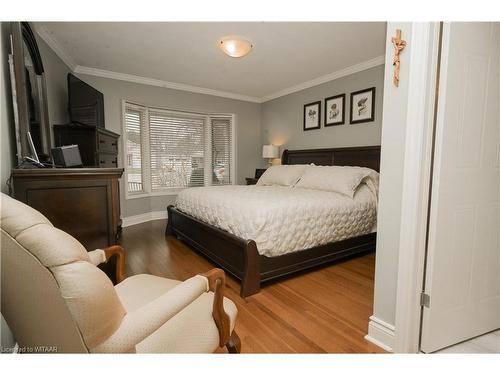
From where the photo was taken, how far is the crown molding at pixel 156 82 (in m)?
3.90

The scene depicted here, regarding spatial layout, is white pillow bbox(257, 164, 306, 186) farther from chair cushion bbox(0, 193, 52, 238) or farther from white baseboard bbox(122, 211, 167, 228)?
chair cushion bbox(0, 193, 52, 238)

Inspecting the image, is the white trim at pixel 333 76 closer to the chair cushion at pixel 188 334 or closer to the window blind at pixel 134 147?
the window blind at pixel 134 147

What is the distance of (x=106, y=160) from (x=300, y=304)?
9.89 ft

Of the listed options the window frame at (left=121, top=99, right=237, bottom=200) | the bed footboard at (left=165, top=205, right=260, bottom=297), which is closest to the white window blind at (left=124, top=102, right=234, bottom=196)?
the window frame at (left=121, top=99, right=237, bottom=200)

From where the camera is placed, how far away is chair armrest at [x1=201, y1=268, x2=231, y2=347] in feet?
3.58

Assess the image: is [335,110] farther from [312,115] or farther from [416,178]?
[416,178]

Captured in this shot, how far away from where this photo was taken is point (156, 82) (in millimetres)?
4508

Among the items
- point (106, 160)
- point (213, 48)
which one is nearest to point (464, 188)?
point (213, 48)

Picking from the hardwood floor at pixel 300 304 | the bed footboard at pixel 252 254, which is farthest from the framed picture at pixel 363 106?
the hardwood floor at pixel 300 304

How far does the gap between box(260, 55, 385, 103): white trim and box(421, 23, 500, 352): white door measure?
235 cm

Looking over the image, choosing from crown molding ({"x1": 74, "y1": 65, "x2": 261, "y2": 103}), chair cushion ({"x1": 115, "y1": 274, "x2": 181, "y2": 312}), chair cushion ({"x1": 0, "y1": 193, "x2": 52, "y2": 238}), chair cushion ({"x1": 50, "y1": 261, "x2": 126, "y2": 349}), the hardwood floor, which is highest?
crown molding ({"x1": 74, "y1": 65, "x2": 261, "y2": 103})
